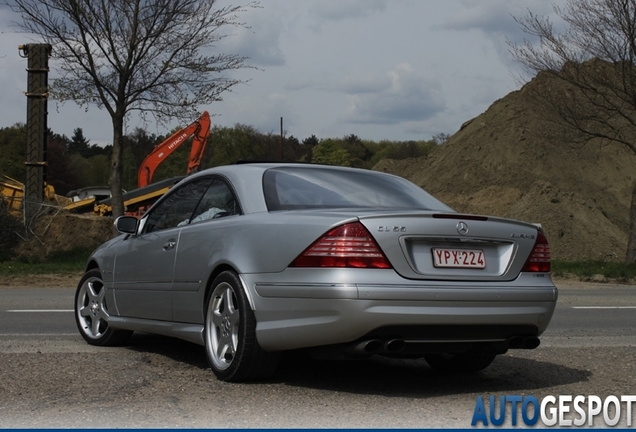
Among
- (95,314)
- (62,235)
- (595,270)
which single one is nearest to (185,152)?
(62,235)

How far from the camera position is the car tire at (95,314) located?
7652mm

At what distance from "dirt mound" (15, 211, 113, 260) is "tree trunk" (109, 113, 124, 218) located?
267 centimetres

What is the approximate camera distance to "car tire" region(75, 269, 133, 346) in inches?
301

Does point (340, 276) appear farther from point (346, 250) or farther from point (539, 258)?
point (539, 258)

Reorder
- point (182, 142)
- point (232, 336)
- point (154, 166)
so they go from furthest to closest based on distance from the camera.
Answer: point (154, 166)
point (182, 142)
point (232, 336)

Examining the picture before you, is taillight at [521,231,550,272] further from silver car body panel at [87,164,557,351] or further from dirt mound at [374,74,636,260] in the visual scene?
dirt mound at [374,74,636,260]

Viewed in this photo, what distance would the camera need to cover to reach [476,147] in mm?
44406

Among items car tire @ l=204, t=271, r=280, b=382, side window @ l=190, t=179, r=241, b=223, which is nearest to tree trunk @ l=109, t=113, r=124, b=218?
side window @ l=190, t=179, r=241, b=223

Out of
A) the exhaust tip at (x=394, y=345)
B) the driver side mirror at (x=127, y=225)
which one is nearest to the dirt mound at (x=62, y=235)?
the driver side mirror at (x=127, y=225)

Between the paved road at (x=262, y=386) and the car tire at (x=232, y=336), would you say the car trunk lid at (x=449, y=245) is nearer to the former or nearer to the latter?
the paved road at (x=262, y=386)

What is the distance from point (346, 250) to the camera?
5324 mm

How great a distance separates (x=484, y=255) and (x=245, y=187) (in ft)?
5.58

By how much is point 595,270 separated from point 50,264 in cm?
1226

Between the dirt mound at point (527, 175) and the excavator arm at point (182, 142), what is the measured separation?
40.5 feet
